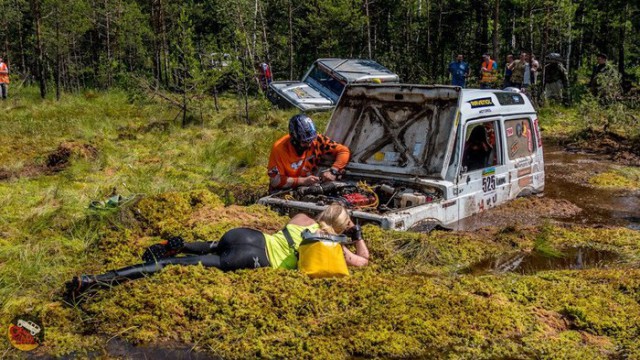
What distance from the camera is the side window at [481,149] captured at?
26.8 feet

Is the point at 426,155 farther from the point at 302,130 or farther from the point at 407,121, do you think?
the point at 302,130

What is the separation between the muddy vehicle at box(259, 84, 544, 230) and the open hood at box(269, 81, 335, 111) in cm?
810

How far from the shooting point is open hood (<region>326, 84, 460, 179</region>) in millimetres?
7422

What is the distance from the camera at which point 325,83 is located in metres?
17.2

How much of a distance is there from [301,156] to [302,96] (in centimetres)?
959

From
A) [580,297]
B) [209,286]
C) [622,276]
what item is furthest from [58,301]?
[622,276]

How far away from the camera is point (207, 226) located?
656cm

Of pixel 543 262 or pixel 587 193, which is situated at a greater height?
pixel 543 262

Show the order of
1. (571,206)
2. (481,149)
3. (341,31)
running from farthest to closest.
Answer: (341,31) → (571,206) → (481,149)

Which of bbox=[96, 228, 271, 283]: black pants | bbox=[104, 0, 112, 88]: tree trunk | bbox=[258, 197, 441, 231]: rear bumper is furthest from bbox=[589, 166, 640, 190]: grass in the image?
bbox=[104, 0, 112, 88]: tree trunk

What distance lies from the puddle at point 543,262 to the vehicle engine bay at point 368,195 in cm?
109

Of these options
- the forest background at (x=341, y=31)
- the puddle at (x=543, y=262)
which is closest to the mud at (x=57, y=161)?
the forest background at (x=341, y=31)

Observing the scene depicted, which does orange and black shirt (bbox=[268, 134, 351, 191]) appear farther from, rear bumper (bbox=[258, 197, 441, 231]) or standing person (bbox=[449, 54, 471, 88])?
standing person (bbox=[449, 54, 471, 88])

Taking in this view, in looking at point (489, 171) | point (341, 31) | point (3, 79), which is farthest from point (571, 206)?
point (341, 31)
